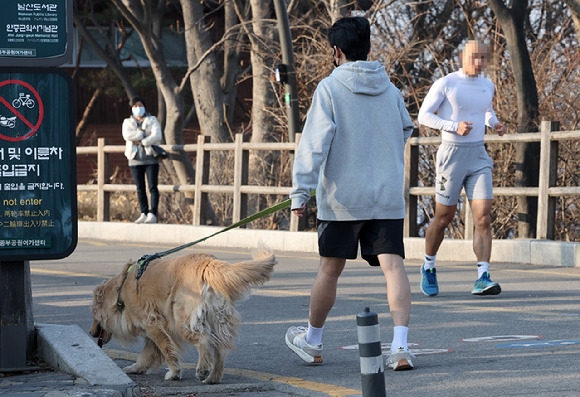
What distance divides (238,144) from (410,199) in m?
3.47

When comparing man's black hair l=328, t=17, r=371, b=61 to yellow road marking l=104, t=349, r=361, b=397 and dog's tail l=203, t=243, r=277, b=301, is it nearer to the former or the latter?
dog's tail l=203, t=243, r=277, b=301

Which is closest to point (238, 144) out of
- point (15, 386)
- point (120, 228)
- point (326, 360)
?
point (120, 228)

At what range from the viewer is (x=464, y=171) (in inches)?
366

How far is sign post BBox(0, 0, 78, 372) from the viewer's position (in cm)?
586

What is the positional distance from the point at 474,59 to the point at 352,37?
3.43m

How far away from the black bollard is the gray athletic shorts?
16.6 feet

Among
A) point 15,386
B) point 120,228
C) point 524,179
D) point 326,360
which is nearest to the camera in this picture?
point 15,386

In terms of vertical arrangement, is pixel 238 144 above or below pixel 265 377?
above

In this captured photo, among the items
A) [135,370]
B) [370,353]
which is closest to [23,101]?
[135,370]

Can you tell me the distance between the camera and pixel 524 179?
13.7 metres

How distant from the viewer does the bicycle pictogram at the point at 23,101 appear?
586 cm

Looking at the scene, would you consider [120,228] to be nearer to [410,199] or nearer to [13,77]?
[410,199]

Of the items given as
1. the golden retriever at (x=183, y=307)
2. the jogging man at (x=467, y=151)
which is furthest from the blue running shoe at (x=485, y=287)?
the golden retriever at (x=183, y=307)

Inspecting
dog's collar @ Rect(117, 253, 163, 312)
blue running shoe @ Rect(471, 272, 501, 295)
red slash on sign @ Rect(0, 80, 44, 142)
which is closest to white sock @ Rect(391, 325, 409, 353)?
dog's collar @ Rect(117, 253, 163, 312)
